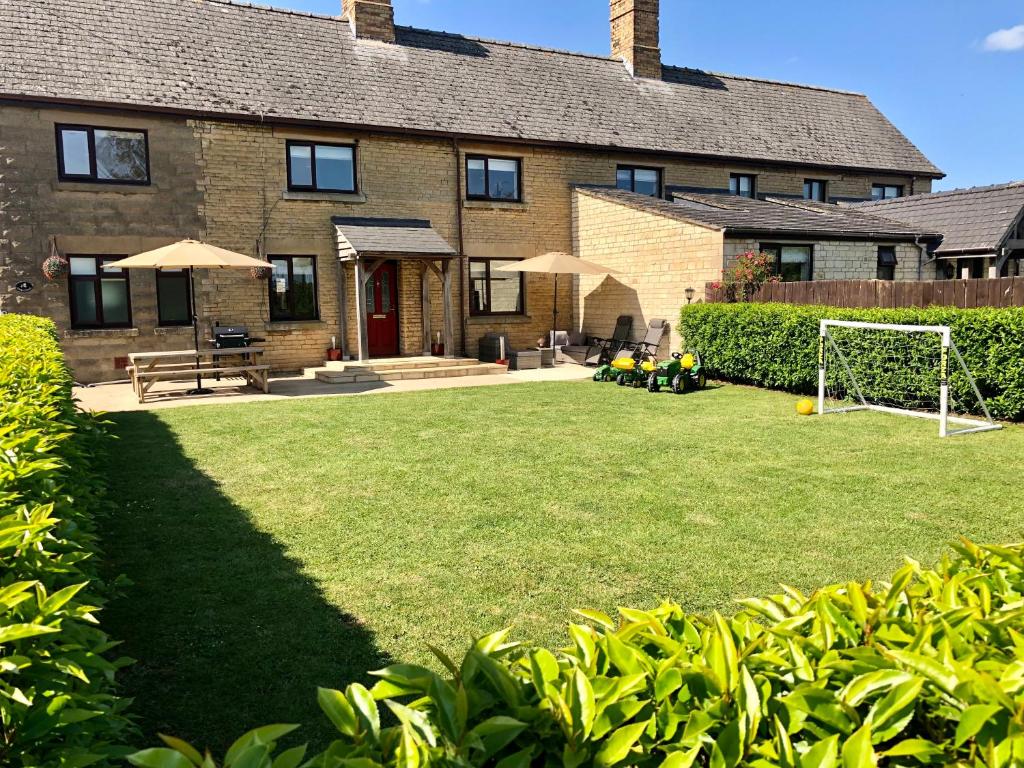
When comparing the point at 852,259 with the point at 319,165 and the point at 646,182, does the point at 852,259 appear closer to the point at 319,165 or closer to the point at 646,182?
the point at 646,182

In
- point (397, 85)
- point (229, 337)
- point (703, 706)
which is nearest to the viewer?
point (703, 706)

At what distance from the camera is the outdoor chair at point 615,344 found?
61.5ft

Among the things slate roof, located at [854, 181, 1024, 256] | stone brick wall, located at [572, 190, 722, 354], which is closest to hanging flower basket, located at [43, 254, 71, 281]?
stone brick wall, located at [572, 190, 722, 354]

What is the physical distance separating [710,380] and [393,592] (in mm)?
12134

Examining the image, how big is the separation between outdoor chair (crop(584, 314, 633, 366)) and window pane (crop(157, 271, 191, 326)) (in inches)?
378

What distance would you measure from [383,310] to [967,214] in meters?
16.3

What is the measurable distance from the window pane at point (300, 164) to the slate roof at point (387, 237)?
110 centimetres

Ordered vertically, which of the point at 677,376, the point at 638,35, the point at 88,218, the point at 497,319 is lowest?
the point at 677,376

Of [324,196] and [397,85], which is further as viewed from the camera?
[397,85]

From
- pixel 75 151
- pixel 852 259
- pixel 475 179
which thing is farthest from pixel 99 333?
pixel 852 259

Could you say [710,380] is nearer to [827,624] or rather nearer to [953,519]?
[953,519]

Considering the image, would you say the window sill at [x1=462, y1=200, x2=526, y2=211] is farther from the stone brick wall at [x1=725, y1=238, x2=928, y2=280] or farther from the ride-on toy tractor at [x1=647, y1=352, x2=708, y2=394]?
the ride-on toy tractor at [x1=647, y1=352, x2=708, y2=394]

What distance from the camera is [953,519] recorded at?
600 centimetres

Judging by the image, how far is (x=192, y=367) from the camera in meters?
15.4
